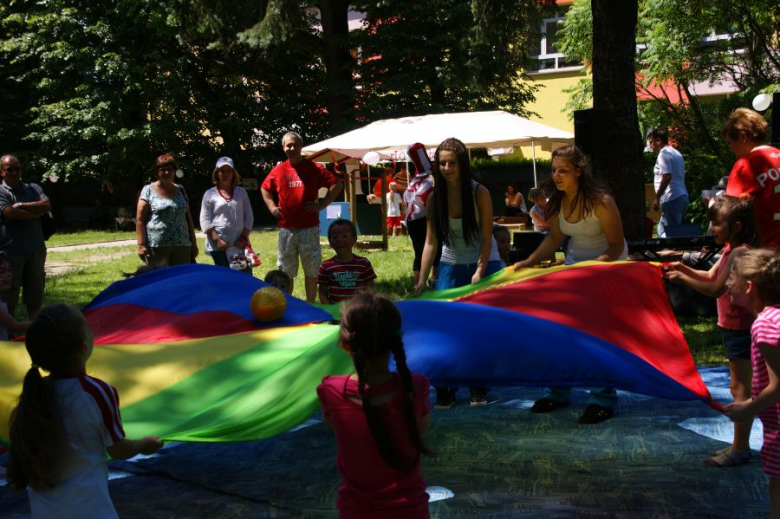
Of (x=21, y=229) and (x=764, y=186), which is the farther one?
(x=21, y=229)

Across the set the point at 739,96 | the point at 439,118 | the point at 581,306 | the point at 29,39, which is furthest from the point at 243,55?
the point at 581,306

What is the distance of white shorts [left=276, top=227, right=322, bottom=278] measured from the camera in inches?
296

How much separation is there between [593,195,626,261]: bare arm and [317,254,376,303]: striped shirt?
1.60 metres

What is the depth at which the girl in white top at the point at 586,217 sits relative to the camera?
181 inches

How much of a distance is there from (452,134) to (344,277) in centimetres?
769

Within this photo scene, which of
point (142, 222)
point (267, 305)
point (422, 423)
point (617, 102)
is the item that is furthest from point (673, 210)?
point (422, 423)

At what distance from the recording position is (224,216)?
7391 mm

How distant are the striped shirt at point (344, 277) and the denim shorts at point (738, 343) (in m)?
2.34

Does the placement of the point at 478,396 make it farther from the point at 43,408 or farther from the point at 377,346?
the point at 43,408

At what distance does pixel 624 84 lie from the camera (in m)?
8.49

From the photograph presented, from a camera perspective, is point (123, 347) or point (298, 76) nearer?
point (123, 347)

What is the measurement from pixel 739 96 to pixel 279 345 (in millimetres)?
15169

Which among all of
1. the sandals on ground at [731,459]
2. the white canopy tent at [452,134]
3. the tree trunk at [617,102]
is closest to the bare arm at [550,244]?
the sandals on ground at [731,459]

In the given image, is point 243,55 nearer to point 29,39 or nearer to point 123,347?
point 29,39
